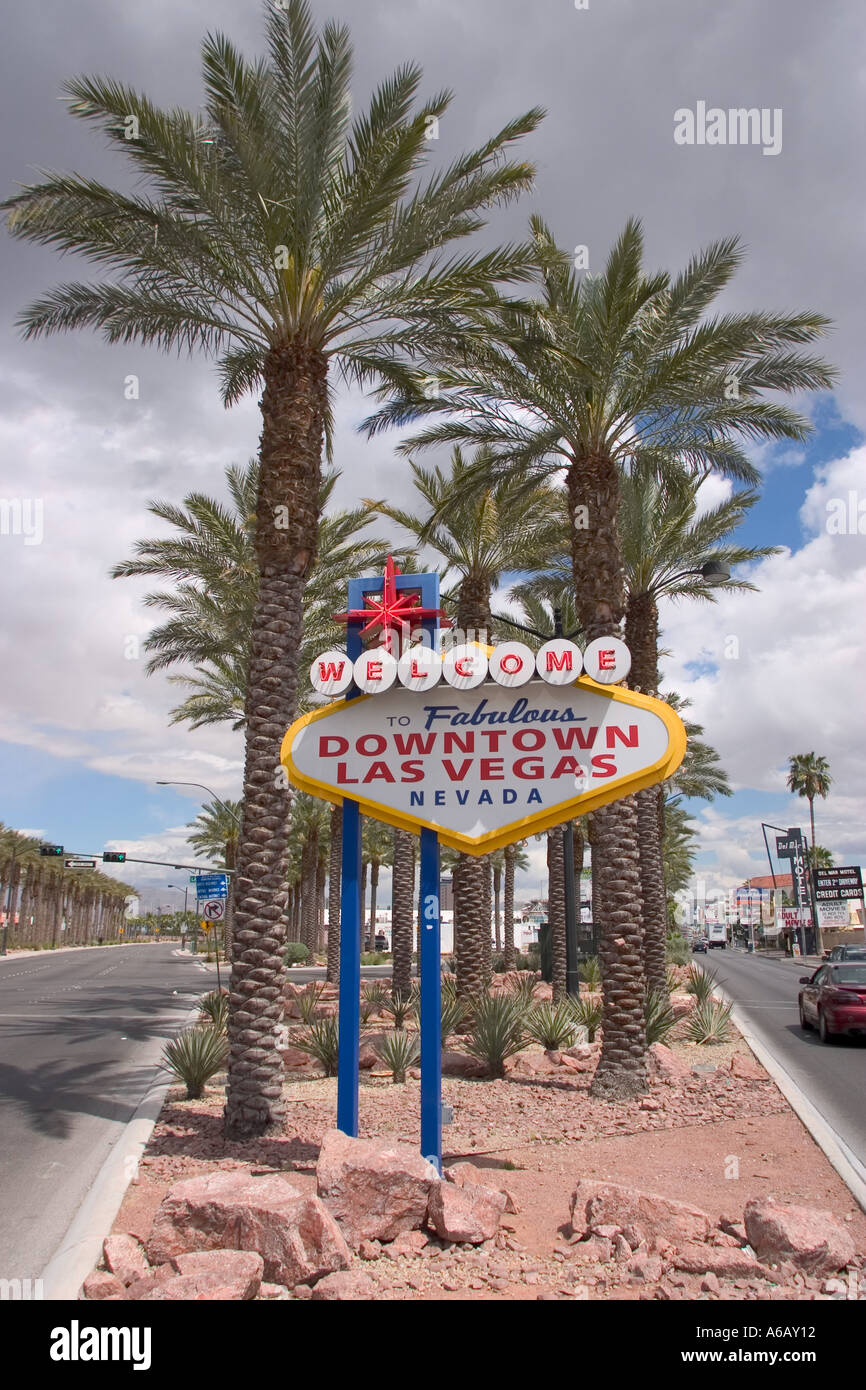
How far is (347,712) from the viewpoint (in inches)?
352

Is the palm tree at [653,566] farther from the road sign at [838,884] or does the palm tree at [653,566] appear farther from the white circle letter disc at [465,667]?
the road sign at [838,884]

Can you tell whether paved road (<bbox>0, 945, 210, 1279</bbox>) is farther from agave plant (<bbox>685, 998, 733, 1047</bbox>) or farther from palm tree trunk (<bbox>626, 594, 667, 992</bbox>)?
palm tree trunk (<bbox>626, 594, 667, 992</bbox>)

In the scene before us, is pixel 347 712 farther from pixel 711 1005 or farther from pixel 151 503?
pixel 151 503

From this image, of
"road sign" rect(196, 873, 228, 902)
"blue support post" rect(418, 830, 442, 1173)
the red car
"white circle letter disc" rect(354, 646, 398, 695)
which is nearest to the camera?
"blue support post" rect(418, 830, 442, 1173)

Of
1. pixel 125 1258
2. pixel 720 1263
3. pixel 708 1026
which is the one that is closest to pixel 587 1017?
pixel 708 1026

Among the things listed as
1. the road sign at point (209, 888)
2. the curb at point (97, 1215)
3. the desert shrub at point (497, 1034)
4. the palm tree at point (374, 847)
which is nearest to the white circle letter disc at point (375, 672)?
the curb at point (97, 1215)

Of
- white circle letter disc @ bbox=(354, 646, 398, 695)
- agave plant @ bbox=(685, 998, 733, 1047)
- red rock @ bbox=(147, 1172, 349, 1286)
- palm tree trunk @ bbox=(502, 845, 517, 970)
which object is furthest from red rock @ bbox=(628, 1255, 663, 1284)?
palm tree trunk @ bbox=(502, 845, 517, 970)

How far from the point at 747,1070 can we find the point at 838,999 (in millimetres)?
4444

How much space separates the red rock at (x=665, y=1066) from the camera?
11578mm

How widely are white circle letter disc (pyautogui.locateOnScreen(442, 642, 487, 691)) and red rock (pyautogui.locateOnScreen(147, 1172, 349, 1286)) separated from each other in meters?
4.38

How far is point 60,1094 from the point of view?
36.7 ft

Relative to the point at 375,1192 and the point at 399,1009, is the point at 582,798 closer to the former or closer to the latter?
the point at 375,1192

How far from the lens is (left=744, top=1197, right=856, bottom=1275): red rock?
16.5 feet

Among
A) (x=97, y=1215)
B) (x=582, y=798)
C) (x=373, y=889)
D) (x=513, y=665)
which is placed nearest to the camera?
(x=97, y=1215)
